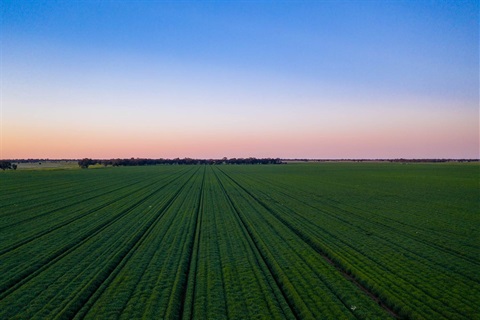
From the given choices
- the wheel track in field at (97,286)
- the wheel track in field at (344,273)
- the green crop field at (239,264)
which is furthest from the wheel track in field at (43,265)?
the wheel track in field at (344,273)

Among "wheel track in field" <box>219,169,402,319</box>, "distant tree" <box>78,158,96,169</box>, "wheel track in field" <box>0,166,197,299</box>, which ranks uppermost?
"distant tree" <box>78,158,96,169</box>

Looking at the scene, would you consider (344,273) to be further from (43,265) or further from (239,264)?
(43,265)

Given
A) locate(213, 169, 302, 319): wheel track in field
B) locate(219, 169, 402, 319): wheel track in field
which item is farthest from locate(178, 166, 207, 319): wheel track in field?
locate(219, 169, 402, 319): wheel track in field

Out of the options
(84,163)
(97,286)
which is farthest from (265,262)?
(84,163)

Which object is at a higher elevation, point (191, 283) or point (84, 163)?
point (84, 163)

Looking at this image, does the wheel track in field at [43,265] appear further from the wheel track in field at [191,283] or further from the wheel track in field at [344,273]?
the wheel track in field at [344,273]

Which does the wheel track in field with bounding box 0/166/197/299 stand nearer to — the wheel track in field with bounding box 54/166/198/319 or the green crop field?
the green crop field

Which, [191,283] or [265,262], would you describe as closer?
[191,283]

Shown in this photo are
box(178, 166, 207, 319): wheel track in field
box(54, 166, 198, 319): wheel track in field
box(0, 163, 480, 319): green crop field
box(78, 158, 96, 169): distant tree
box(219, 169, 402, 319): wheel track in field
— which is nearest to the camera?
box(54, 166, 198, 319): wheel track in field

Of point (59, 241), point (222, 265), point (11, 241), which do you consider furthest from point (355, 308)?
point (11, 241)

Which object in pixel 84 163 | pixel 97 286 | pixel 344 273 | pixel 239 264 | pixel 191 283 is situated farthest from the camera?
pixel 84 163

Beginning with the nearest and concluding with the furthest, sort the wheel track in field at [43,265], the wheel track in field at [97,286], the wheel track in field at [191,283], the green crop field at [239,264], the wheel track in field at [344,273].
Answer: the wheel track in field at [97,286] → the wheel track in field at [191,283] → the green crop field at [239,264] → the wheel track in field at [344,273] → the wheel track in field at [43,265]
